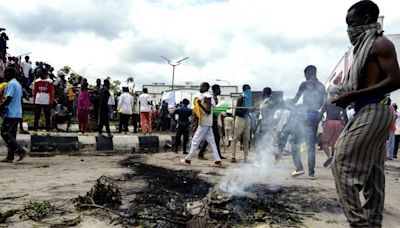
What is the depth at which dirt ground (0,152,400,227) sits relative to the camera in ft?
13.3

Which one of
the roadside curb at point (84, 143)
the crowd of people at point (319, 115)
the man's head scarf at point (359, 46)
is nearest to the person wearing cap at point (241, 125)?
the crowd of people at point (319, 115)

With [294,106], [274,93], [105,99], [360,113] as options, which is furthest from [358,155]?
[105,99]

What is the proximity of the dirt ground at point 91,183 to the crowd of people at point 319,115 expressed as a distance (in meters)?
0.53

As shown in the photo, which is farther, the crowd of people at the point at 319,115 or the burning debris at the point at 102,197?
the burning debris at the point at 102,197

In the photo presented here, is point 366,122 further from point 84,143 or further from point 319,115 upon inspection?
point 84,143

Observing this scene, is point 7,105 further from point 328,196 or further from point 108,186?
point 328,196

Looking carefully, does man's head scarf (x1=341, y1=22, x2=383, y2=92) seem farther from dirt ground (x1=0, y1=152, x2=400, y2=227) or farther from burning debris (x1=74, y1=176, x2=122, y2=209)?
burning debris (x1=74, y1=176, x2=122, y2=209)

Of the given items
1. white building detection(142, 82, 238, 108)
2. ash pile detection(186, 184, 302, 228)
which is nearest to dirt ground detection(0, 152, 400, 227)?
ash pile detection(186, 184, 302, 228)

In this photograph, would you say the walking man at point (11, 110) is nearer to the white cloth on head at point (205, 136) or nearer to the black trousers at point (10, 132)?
the black trousers at point (10, 132)

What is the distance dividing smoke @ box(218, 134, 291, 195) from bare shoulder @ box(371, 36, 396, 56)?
2698 millimetres

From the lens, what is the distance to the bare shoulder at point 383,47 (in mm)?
2701

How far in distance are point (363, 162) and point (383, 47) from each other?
83 cm

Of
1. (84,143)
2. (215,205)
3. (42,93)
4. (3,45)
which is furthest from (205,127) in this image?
(3,45)

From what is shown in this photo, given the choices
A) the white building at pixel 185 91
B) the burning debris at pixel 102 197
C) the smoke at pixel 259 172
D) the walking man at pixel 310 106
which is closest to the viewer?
the burning debris at pixel 102 197
